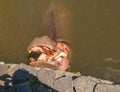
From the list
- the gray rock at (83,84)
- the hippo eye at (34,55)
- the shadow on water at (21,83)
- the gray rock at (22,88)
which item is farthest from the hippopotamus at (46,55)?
the gray rock at (83,84)

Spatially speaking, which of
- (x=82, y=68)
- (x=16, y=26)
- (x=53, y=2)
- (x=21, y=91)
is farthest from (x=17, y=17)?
(x=21, y=91)

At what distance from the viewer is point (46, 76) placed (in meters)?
8.34

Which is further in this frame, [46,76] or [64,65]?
[64,65]

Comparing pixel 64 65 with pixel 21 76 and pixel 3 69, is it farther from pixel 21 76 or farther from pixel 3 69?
pixel 3 69

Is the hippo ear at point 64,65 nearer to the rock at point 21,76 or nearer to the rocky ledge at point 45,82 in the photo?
the rocky ledge at point 45,82

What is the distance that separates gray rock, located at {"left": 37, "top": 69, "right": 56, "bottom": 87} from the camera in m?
8.21

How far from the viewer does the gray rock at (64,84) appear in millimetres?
7895

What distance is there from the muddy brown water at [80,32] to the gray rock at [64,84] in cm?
169

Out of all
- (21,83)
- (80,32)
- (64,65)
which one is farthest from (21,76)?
(80,32)

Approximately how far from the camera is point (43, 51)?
962cm

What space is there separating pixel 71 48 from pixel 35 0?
3.20m

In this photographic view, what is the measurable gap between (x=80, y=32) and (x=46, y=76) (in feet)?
9.71

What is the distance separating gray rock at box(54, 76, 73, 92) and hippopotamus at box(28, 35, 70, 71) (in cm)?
126

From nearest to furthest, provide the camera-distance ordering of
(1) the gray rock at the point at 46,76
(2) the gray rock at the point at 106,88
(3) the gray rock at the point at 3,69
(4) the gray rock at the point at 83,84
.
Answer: (2) the gray rock at the point at 106,88 < (4) the gray rock at the point at 83,84 < (1) the gray rock at the point at 46,76 < (3) the gray rock at the point at 3,69
